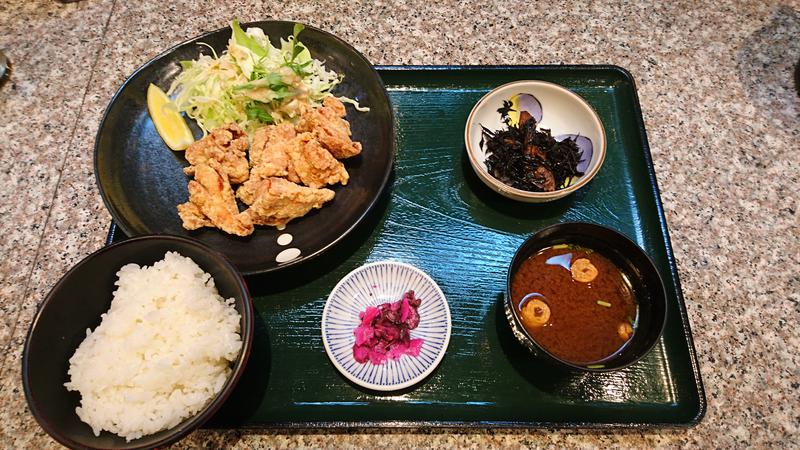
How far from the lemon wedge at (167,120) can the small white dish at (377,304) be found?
3.47ft

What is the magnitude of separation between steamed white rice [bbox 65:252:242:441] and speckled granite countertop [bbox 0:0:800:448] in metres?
0.36

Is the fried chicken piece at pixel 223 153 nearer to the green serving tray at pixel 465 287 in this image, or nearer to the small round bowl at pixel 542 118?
the green serving tray at pixel 465 287

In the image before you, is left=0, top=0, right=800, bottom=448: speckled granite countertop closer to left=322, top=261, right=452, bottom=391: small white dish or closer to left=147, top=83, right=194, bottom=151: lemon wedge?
left=322, top=261, right=452, bottom=391: small white dish

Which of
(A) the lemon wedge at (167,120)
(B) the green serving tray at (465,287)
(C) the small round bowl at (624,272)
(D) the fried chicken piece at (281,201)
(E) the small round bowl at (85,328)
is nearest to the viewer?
(E) the small round bowl at (85,328)

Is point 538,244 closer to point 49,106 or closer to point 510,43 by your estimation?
point 510,43

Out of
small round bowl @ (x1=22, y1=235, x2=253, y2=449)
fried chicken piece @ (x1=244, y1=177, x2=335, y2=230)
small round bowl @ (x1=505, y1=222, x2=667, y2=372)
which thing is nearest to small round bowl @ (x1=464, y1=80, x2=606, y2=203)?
small round bowl @ (x1=505, y1=222, x2=667, y2=372)

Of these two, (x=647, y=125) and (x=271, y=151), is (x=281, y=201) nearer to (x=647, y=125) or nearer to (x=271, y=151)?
(x=271, y=151)

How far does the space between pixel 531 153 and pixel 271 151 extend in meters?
1.18

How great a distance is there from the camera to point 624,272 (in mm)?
1921

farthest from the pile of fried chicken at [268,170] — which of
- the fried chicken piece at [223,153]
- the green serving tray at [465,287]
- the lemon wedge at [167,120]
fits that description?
the green serving tray at [465,287]

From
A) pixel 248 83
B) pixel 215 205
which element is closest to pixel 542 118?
pixel 248 83

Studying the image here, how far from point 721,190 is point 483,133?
1.22 meters

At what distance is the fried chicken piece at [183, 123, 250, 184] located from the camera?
221 centimetres

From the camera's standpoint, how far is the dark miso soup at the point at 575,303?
1.78 m
